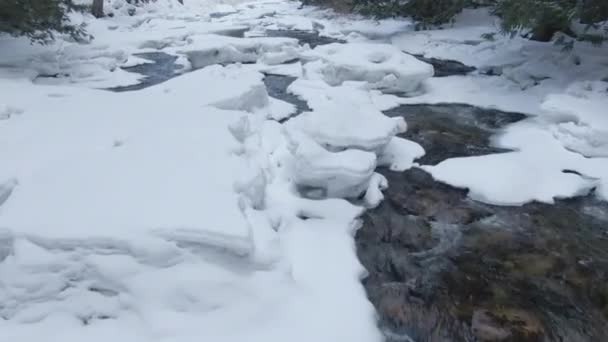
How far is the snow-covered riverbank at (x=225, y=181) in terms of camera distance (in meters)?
2.79

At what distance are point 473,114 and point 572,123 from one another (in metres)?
1.54

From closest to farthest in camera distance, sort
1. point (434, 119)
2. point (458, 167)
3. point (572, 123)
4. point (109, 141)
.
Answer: point (109, 141)
point (458, 167)
point (572, 123)
point (434, 119)

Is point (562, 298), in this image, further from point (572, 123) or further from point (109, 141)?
point (109, 141)

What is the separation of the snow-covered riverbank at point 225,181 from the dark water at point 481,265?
8.2 inches

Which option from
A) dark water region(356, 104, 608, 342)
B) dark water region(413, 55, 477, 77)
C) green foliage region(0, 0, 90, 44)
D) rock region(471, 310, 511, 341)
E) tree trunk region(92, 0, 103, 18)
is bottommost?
rock region(471, 310, 511, 341)

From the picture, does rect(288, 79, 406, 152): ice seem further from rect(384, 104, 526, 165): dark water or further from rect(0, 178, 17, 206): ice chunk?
rect(0, 178, 17, 206): ice chunk

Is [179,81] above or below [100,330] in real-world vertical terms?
above

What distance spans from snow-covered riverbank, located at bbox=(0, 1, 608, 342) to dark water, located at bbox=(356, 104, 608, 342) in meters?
0.21

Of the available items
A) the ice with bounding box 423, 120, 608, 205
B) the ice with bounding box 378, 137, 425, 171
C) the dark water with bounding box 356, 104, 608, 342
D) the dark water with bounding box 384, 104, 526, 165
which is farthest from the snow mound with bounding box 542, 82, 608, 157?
the ice with bounding box 378, 137, 425, 171

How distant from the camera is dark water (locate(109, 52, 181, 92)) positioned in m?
8.56

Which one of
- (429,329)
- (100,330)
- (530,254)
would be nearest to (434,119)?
(530,254)

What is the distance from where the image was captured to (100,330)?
103 inches

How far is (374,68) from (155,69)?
4.65 m

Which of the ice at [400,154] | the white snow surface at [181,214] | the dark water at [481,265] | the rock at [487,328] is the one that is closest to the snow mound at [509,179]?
the dark water at [481,265]
